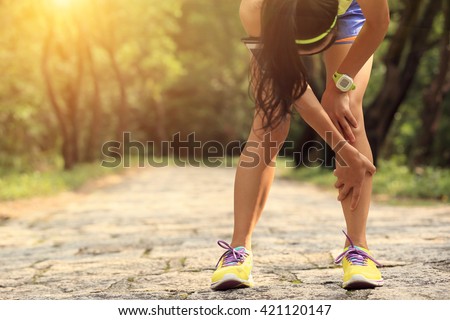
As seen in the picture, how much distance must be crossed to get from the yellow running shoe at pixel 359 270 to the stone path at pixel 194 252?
49mm

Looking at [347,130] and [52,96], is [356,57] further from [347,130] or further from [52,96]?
[52,96]

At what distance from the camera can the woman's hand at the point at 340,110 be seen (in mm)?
3309

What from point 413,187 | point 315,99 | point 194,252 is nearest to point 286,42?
point 315,99

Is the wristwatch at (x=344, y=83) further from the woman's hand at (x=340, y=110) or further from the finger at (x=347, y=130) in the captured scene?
the finger at (x=347, y=130)

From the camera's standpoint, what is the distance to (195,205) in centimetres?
1027

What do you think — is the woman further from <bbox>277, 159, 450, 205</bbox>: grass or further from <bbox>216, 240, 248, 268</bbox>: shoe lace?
<bbox>277, 159, 450, 205</bbox>: grass

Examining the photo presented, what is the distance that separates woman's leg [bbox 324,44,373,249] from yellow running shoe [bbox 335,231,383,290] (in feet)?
0.20

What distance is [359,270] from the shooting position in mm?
3334

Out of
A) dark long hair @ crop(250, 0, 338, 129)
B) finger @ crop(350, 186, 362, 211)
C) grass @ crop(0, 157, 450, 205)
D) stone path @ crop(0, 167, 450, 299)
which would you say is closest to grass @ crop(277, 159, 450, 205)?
grass @ crop(0, 157, 450, 205)

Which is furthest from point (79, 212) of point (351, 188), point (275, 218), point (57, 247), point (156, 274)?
point (351, 188)

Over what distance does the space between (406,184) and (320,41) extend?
8.93 m

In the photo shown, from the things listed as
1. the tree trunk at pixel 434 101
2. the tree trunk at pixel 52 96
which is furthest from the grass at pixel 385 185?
the tree trunk at pixel 52 96

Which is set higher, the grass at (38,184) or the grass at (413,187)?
the grass at (413,187)
